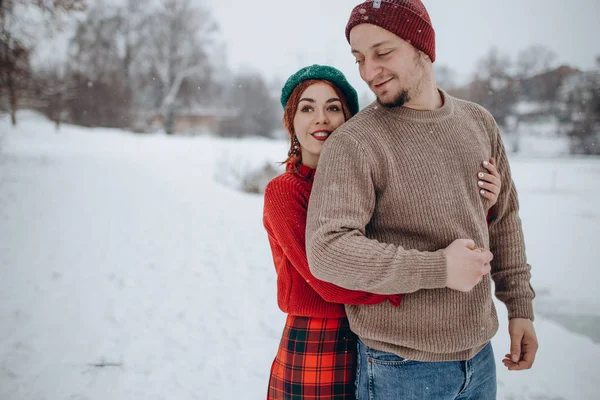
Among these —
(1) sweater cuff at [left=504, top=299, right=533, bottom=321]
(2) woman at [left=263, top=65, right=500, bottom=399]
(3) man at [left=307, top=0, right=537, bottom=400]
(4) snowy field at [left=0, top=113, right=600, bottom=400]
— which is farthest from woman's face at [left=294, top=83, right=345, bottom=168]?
(4) snowy field at [left=0, top=113, right=600, bottom=400]

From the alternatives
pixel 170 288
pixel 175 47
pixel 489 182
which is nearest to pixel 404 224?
pixel 489 182

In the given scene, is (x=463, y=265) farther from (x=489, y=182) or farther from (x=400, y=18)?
(x=400, y=18)

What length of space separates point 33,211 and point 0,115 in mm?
4567

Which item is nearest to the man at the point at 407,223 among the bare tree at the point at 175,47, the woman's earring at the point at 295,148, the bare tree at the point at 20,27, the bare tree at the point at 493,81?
the woman's earring at the point at 295,148

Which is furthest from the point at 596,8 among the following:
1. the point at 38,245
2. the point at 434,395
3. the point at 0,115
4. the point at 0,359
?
the point at 0,115

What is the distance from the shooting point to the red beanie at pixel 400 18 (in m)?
1.36

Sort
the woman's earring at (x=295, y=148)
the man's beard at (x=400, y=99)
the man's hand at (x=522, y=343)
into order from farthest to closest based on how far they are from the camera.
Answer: the woman's earring at (x=295, y=148), the man's hand at (x=522, y=343), the man's beard at (x=400, y=99)

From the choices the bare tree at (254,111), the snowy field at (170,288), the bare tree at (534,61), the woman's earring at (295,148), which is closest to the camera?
the woman's earring at (295,148)

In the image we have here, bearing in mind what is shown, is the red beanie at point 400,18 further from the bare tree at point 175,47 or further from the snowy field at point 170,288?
the bare tree at point 175,47

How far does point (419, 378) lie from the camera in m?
1.29

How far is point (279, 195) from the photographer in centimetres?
156

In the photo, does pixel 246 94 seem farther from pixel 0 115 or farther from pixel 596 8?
pixel 596 8

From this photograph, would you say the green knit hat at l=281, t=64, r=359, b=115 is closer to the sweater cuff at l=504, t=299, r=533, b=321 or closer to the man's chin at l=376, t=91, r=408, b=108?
the man's chin at l=376, t=91, r=408, b=108

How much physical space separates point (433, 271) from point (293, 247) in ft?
1.69
